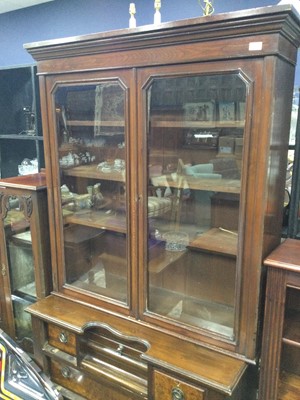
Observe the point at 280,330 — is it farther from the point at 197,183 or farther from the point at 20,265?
the point at 20,265

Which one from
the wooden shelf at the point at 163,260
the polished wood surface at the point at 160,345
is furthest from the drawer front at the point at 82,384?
the wooden shelf at the point at 163,260

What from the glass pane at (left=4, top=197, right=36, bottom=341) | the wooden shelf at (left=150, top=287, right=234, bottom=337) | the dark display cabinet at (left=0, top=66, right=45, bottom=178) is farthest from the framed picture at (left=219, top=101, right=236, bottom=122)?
the dark display cabinet at (left=0, top=66, right=45, bottom=178)

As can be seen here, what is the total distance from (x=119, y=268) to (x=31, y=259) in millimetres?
534

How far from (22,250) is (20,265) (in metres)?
0.13

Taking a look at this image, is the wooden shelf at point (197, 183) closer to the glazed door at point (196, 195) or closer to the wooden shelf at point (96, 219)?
the glazed door at point (196, 195)

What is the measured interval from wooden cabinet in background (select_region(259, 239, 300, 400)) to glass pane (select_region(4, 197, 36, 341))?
1262mm

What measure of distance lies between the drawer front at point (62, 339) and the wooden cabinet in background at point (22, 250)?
0.23 m

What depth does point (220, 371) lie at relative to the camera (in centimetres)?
117

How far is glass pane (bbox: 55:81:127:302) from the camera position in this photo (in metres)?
1.51

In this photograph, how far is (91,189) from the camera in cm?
173

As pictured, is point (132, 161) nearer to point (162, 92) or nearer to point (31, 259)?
point (162, 92)

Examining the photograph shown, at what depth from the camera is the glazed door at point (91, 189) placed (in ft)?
4.86

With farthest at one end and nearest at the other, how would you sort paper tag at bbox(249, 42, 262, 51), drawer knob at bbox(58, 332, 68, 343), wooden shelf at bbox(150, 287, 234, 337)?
drawer knob at bbox(58, 332, 68, 343), wooden shelf at bbox(150, 287, 234, 337), paper tag at bbox(249, 42, 262, 51)

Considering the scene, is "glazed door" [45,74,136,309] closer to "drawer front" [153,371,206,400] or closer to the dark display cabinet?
"drawer front" [153,371,206,400]
